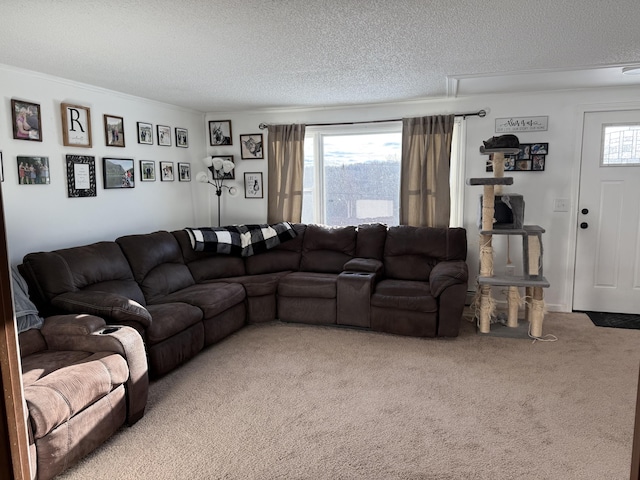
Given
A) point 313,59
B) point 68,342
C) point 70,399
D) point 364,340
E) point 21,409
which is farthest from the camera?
point 364,340

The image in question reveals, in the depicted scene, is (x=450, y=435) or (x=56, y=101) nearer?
(x=450, y=435)

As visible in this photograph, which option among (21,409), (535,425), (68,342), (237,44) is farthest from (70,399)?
(535,425)

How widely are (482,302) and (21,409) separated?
3.68 m

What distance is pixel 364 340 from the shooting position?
3.87 m

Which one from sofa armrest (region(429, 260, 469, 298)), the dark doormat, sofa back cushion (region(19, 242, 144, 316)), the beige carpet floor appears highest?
sofa back cushion (region(19, 242, 144, 316))

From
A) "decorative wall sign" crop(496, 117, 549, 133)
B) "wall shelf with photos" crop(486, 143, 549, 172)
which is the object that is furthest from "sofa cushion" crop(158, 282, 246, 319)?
"decorative wall sign" crop(496, 117, 549, 133)

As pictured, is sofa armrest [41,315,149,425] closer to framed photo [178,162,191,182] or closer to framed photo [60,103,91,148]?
framed photo [60,103,91,148]

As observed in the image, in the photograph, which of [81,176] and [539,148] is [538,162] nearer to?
[539,148]

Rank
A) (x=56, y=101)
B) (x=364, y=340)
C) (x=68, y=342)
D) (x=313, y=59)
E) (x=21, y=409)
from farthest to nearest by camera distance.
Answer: (x=364, y=340) → (x=56, y=101) → (x=313, y=59) → (x=68, y=342) → (x=21, y=409)

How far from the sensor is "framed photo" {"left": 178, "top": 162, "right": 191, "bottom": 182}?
5.09m

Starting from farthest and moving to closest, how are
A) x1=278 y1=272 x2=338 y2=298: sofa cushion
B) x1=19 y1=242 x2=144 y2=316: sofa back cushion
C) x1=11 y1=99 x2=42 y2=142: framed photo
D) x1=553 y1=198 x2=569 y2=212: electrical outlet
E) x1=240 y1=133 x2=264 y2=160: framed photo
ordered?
x1=240 y1=133 x2=264 y2=160: framed photo < x1=553 y1=198 x2=569 y2=212: electrical outlet < x1=278 y1=272 x2=338 y2=298: sofa cushion < x1=11 y1=99 x2=42 y2=142: framed photo < x1=19 y1=242 x2=144 y2=316: sofa back cushion

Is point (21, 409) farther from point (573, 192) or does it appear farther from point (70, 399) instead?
point (573, 192)

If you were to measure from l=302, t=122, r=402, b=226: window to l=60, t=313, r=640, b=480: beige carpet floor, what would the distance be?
173 cm

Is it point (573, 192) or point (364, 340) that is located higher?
point (573, 192)
